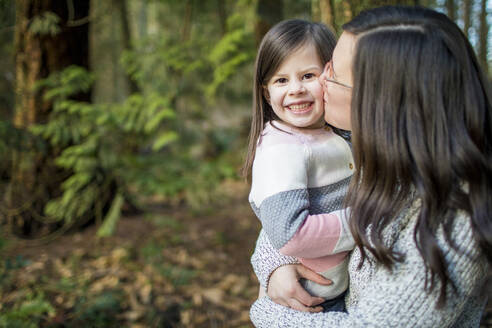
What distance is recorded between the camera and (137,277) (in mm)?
3822

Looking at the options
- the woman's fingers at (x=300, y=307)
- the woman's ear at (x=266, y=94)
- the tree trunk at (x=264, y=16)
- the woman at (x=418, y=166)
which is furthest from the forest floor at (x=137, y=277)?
the tree trunk at (x=264, y=16)

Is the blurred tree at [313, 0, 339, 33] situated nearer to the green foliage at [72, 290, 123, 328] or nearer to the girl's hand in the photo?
the girl's hand

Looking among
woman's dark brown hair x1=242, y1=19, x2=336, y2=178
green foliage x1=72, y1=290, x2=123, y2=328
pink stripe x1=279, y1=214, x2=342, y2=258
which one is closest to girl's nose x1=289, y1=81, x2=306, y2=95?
woman's dark brown hair x1=242, y1=19, x2=336, y2=178

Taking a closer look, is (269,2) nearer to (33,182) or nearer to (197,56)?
(197,56)

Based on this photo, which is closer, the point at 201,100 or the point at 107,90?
the point at 201,100

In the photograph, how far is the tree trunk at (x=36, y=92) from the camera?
3883 mm

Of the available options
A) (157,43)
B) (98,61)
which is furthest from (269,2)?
(98,61)

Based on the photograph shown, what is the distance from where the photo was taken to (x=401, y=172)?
41.9 inches

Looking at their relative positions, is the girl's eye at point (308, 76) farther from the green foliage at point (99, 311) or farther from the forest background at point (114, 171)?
the green foliage at point (99, 311)

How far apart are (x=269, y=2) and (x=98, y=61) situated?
7.06m

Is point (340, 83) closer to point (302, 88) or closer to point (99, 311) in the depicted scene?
point (302, 88)

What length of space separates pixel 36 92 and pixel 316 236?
377 centimetres

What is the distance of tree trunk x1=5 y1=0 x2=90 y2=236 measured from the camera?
388 centimetres

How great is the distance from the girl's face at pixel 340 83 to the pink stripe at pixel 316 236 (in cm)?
32
